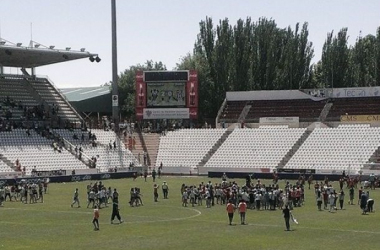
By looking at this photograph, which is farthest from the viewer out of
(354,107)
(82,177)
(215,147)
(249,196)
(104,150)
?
(354,107)

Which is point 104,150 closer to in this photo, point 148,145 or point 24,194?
point 148,145

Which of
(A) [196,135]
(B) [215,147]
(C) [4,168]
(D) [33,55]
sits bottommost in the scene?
(C) [4,168]

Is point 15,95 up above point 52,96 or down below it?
below

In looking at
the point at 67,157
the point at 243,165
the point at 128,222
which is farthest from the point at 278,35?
the point at 128,222

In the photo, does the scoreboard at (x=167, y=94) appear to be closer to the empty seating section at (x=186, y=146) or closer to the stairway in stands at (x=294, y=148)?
the empty seating section at (x=186, y=146)

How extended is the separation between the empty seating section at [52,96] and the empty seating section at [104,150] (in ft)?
14.9

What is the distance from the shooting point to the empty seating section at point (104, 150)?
85650 mm

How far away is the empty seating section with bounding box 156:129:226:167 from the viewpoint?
88688mm

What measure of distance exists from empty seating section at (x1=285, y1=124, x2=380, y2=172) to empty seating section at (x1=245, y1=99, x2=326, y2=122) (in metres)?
7.94

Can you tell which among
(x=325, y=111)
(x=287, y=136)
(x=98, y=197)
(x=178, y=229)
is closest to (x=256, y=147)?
(x=287, y=136)

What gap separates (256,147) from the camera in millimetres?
86625

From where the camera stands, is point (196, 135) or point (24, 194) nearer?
point (24, 194)

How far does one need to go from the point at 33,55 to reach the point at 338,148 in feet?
116

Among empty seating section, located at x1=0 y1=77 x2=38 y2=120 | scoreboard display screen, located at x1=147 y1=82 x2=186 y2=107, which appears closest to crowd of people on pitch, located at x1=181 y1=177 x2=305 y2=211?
scoreboard display screen, located at x1=147 y1=82 x2=186 y2=107
